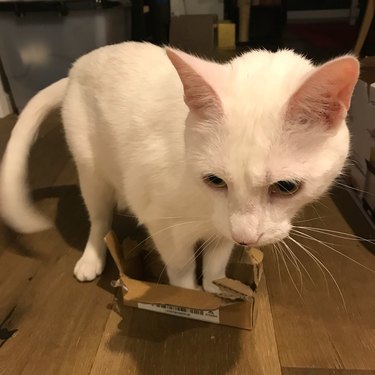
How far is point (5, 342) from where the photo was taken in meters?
1.01

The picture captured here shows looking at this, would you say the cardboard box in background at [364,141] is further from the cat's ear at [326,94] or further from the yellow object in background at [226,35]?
the yellow object in background at [226,35]

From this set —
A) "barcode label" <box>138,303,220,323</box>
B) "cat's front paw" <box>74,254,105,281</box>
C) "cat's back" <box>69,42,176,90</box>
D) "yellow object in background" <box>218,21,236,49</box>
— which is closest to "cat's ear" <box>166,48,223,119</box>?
"cat's back" <box>69,42,176,90</box>

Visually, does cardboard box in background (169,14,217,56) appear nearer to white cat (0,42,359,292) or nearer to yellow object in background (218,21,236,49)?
yellow object in background (218,21,236,49)

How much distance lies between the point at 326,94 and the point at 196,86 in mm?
195

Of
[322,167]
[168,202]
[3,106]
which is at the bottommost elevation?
[3,106]

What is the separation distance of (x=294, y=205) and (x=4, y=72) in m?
2.09

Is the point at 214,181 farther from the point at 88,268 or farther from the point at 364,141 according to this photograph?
the point at 364,141

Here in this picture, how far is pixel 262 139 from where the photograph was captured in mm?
654

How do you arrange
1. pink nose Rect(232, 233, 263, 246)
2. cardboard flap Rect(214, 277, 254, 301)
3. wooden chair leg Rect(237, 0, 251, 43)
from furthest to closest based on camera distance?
wooden chair leg Rect(237, 0, 251, 43) < cardboard flap Rect(214, 277, 254, 301) < pink nose Rect(232, 233, 263, 246)

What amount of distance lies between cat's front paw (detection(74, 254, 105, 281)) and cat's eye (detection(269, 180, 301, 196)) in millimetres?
683

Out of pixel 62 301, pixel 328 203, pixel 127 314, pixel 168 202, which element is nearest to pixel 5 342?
pixel 62 301

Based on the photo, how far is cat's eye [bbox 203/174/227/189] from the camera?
2.34ft

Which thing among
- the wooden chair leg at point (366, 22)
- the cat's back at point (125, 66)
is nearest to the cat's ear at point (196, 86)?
the cat's back at point (125, 66)

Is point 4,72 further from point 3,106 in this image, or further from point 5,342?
point 5,342
